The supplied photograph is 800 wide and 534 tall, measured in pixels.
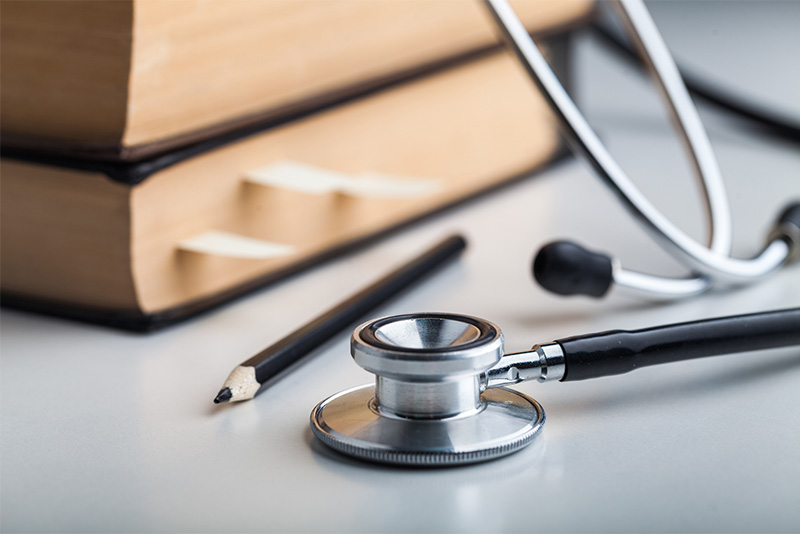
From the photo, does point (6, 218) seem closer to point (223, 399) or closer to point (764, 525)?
point (223, 399)

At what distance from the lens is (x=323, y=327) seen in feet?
2.37

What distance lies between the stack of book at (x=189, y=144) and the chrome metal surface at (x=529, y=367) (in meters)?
0.32

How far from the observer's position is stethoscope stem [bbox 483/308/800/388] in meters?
0.58

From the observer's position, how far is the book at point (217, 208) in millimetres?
753

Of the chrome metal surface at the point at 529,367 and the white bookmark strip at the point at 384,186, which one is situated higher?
the white bookmark strip at the point at 384,186

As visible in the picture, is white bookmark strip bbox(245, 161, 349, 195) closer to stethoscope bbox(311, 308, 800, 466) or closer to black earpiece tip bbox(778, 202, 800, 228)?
stethoscope bbox(311, 308, 800, 466)

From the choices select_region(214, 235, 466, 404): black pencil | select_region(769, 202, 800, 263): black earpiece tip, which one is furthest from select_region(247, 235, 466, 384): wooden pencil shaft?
select_region(769, 202, 800, 263): black earpiece tip

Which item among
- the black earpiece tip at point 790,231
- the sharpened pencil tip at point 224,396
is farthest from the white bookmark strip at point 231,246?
the black earpiece tip at point 790,231

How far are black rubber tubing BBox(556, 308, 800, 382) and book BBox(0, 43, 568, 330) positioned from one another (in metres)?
0.26

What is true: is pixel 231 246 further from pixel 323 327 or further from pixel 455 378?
pixel 455 378

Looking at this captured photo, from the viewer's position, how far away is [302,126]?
2.98 ft

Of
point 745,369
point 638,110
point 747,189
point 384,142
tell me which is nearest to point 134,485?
point 745,369

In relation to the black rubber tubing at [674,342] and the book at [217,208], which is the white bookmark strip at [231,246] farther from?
the black rubber tubing at [674,342]

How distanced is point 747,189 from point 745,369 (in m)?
0.59
